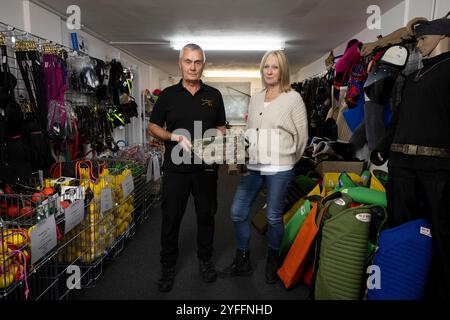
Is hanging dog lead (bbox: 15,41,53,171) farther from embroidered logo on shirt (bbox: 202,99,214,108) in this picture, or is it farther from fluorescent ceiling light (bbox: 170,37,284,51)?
fluorescent ceiling light (bbox: 170,37,284,51)

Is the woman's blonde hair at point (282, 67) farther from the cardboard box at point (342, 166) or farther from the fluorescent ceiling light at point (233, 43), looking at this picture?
the fluorescent ceiling light at point (233, 43)

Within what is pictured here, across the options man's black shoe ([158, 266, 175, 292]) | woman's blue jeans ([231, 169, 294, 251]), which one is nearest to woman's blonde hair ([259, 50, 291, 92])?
woman's blue jeans ([231, 169, 294, 251])

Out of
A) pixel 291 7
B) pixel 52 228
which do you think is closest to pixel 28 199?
pixel 52 228

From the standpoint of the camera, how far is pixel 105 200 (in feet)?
6.77

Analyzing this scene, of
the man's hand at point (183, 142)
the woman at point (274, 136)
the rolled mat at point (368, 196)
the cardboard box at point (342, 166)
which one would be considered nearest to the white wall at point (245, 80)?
the cardboard box at point (342, 166)

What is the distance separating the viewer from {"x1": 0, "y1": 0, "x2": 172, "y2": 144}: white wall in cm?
282

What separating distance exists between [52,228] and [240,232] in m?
1.09

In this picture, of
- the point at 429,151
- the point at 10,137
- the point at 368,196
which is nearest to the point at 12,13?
the point at 10,137

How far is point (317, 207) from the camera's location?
1.94 meters

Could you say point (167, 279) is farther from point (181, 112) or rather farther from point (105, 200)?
point (181, 112)

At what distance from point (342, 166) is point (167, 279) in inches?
77.2

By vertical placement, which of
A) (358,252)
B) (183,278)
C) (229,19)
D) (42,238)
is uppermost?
(229,19)

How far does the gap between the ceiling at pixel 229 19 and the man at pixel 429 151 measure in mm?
1776

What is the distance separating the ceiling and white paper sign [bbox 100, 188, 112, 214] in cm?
200
